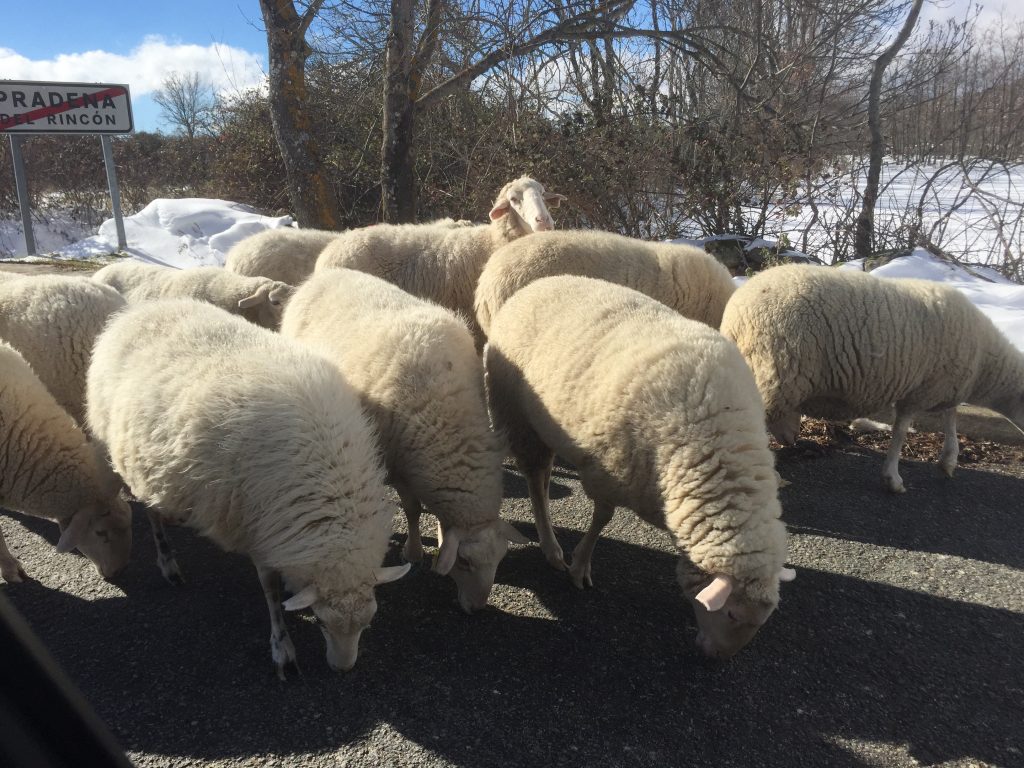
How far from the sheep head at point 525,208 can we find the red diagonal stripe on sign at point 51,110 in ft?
23.2

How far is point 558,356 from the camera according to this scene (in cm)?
306

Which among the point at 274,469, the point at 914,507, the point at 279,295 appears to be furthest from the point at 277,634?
the point at 914,507

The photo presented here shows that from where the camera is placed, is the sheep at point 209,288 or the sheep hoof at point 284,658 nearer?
the sheep hoof at point 284,658

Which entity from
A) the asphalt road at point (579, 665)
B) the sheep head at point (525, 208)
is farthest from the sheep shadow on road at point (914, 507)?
the sheep head at point (525, 208)

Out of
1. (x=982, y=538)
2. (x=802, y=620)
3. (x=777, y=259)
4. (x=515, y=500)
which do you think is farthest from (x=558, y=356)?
(x=777, y=259)

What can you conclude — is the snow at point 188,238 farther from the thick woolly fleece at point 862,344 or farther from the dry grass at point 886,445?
the thick woolly fleece at point 862,344

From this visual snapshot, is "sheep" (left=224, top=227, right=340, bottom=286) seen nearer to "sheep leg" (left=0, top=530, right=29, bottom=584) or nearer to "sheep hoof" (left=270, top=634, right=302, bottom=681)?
"sheep leg" (left=0, top=530, right=29, bottom=584)

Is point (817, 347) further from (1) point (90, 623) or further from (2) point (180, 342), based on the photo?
(1) point (90, 623)

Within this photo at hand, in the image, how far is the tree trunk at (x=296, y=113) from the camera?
23.9ft

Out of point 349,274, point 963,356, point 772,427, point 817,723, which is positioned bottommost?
point 817,723

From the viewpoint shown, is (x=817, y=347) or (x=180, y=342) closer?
(x=180, y=342)

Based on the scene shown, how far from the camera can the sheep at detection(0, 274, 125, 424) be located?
390 centimetres

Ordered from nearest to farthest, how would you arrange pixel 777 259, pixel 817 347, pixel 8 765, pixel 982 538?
pixel 8 765
pixel 982 538
pixel 817 347
pixel 777 259

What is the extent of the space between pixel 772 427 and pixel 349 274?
288cm
